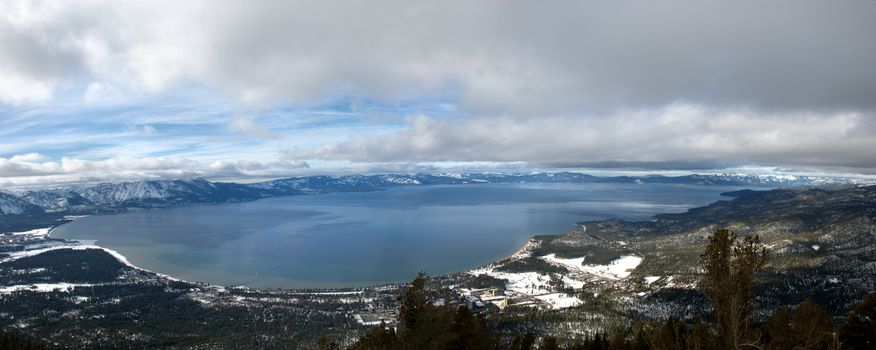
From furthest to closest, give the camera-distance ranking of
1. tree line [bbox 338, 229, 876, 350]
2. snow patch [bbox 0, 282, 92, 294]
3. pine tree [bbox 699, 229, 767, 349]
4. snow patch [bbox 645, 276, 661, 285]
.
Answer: snow patch [bbox 0, 282, 92, 294]
snow patch [bbox 645, 276, 661, 285]
tree line [bbox 338, 229, 876, 350]
pine tree [bbox 699, 229, 767, 349]

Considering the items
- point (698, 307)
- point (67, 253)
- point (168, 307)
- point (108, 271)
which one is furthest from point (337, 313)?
point (67, 253)

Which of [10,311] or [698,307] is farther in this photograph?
[10,311]

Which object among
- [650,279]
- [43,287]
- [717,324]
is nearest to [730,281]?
[717,324]

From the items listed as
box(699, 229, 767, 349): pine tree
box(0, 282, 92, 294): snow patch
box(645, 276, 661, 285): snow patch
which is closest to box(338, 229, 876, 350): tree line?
box(699, 229, 767, 349): pine tree

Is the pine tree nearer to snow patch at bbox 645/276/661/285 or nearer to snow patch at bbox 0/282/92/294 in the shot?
snow patch at bbox 645/276/661/285

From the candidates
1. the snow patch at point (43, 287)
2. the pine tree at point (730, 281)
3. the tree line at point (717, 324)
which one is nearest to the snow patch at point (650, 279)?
the tree line at point (717, 324)

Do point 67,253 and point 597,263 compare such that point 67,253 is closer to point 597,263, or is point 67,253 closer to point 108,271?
point 108,271

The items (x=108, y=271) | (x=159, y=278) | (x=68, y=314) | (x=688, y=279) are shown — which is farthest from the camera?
(x=108, y=271)

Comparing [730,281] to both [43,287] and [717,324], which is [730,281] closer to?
[717,324]
